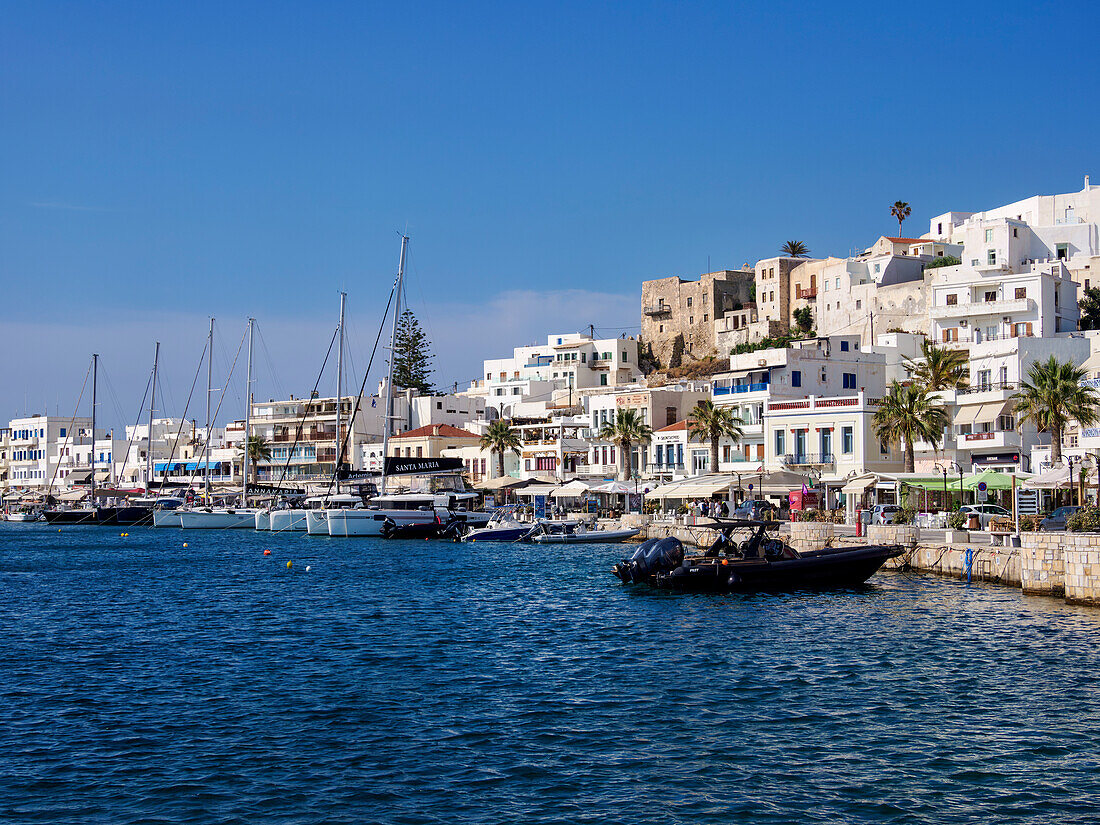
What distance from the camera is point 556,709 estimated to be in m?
19.3

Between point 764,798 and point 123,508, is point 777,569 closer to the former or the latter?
point 764,798

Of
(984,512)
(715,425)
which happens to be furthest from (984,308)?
(984,512)

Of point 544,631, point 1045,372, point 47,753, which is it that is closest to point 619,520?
point 1045,372

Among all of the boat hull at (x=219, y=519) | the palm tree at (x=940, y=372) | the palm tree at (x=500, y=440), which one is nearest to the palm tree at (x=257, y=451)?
the boat hull at (x=219, y=519)

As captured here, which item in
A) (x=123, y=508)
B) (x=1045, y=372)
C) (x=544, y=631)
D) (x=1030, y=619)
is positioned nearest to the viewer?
(x=1030, y=619)

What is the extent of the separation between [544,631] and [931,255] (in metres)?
77.9

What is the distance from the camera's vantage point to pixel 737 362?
242ft

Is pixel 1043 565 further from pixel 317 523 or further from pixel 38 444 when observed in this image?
pixel 38 444

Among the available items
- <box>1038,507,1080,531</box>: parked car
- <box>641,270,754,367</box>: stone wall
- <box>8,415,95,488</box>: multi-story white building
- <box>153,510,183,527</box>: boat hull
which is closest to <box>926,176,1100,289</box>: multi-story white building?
<box>641,270,754,367</box>: stone wall

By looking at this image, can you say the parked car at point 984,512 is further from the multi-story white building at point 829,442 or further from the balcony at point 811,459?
the balcony at point 811,459

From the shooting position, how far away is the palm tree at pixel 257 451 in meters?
104

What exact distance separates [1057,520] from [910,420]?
15532 mm

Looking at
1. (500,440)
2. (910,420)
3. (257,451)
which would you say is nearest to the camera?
(910,420)

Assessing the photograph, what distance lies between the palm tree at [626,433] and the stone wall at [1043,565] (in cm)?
3953
